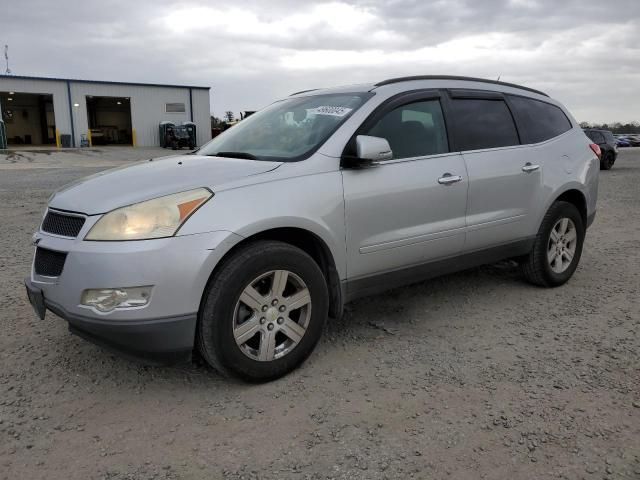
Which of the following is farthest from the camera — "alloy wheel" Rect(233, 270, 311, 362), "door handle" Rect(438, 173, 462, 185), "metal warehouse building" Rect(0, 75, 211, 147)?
"metal warehouse building" Rect(0, 75, 211, 147)

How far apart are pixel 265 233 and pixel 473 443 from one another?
1498 mm

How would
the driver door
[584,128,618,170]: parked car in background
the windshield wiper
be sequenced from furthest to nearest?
[584,128,618,170]: parked car in background < the windshield wiper < the driver door

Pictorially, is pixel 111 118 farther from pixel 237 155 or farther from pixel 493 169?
pixel 493 169

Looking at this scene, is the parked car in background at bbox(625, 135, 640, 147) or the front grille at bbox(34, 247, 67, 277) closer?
the front grille at bbox(34, 247, 67, 277)

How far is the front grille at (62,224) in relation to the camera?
2.71 metres

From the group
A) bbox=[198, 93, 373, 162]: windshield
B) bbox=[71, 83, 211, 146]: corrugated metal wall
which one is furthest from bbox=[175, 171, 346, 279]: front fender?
bbox=[71, 83, 211, 146]: corrugated metal wall

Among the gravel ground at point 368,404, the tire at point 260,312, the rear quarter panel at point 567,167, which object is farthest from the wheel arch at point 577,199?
the tire at point 260,312

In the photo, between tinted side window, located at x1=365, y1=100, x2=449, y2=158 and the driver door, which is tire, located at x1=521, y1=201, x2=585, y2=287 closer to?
the driver door

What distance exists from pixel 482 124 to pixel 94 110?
168 ft

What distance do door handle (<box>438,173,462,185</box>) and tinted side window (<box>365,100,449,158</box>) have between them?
0.62 feet

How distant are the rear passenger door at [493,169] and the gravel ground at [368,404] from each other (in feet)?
2.14

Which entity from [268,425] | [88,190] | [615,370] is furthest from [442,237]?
[88,190]

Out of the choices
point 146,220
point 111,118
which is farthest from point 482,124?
point 111,118

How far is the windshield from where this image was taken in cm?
334
